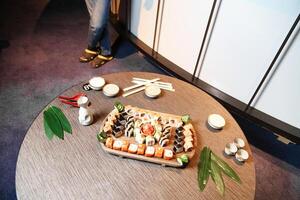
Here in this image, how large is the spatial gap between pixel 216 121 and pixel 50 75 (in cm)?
180

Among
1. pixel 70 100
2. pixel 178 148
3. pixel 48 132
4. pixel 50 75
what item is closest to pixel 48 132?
pixel 48 132

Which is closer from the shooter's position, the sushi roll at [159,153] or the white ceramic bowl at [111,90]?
the sushi roll at [159,153]

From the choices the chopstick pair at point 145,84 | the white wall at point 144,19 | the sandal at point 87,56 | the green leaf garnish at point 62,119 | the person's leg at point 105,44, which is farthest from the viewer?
the sandal at point 87,56

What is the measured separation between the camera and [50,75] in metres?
2.45

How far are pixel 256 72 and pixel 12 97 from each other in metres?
2.10

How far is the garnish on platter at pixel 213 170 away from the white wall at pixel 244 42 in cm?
93

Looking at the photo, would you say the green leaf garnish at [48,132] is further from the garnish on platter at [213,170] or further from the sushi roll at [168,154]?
the garnish on platter at [213,170]

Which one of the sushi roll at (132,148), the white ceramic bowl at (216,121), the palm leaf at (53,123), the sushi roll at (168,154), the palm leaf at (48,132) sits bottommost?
the palm leaf at (48,132)

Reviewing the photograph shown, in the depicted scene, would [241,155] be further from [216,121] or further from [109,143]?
[109,143]

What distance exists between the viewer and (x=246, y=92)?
1.99m

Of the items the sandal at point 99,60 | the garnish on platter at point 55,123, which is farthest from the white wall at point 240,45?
the garnish on platter at point 55,123

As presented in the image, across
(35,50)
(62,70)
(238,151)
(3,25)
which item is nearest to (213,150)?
(238,151)

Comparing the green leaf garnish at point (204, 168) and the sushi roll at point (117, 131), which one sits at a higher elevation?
the sushi roll at point (117, 131)

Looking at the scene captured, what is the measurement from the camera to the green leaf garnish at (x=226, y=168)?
1.16m
